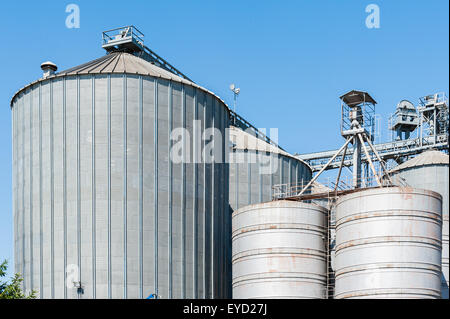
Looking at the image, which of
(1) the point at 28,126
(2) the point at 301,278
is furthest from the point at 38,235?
(2) the point at 301,278

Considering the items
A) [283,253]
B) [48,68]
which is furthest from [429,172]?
[48,68]

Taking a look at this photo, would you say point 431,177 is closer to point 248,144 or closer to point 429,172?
point 429,172

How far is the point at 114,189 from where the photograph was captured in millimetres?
45438

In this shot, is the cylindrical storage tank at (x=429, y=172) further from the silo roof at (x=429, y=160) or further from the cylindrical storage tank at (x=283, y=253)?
the cylindrical storage tank at (x=283, y=253)

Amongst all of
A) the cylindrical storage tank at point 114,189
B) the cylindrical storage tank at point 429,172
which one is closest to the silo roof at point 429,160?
the cylindrical storage tank at point 429,172

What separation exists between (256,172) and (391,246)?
61.1 ft

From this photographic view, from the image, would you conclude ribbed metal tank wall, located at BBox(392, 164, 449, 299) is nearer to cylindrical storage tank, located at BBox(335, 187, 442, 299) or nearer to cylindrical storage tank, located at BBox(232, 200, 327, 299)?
cylindrical storage tank, located at BBox(232, 200, 327, 299)

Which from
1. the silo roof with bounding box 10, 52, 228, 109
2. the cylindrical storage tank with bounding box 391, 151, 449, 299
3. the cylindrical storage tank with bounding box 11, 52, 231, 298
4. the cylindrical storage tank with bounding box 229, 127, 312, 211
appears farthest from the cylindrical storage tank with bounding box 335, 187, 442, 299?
the cylindrical storage tank with bounding box 391, 151, 449, 299

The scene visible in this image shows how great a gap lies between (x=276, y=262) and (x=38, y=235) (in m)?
14.0

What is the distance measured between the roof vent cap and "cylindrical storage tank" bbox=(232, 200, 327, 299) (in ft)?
52.6

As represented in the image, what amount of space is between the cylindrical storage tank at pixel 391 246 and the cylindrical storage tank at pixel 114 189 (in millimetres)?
9861

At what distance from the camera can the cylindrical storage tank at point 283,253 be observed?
145ft

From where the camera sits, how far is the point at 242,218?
46812mm

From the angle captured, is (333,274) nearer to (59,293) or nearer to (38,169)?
(59,293)
